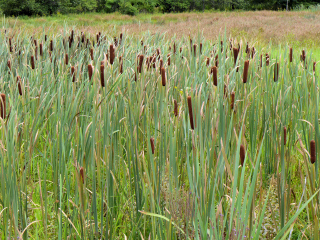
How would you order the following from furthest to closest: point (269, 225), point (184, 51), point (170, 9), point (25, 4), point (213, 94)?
point (170, 9), point (25, 4), point (184, 51), point (213, 94), point (269, 225)

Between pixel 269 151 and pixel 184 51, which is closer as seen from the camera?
pixel 269 151

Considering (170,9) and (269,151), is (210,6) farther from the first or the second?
(269,151)

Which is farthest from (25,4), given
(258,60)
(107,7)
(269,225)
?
(269,225)

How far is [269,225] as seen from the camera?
1.05 m

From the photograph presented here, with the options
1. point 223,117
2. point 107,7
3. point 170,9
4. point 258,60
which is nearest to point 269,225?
point 223,117

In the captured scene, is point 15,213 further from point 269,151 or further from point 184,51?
point 184,51

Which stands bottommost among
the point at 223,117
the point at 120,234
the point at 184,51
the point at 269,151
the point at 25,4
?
the point at 120,234

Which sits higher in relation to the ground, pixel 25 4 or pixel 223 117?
pixel 25 4

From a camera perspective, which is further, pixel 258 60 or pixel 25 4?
pixel 25 4

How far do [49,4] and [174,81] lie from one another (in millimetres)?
23050

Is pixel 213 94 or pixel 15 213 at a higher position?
pixel 213 94

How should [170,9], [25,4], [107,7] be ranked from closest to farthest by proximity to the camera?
[25,4] → [107,7] → [170,9]

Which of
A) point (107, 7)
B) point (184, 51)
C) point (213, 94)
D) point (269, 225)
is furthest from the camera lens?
point (107, 7)

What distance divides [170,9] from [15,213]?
32394mm
